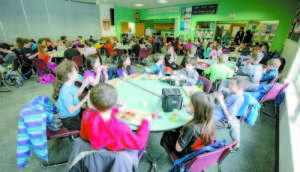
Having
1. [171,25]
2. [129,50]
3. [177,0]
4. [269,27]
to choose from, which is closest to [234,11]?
[269,27]

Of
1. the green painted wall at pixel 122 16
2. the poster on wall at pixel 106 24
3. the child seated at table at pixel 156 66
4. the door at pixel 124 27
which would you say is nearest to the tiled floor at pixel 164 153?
the child seated at table at pixel 156 66

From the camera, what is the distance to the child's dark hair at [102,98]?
111cm

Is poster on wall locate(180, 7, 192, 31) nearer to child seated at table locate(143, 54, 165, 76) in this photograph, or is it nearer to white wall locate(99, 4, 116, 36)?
white wall locate(99, 4, 116, 36)

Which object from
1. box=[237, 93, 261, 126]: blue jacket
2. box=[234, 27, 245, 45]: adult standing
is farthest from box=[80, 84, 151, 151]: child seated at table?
box=[234, 27, 245, 45]: adult standing

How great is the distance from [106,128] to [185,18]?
1082cm

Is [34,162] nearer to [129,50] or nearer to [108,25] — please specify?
[129,50]

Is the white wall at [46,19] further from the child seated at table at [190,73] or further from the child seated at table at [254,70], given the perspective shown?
the child seated at table at [254,70]

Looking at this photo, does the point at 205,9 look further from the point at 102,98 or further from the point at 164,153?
the point at 102,98

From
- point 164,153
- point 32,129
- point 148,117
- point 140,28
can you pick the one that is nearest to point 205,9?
point 140,28

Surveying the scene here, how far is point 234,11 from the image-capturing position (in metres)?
7.75

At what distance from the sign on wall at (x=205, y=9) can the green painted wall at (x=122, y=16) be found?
6154 mm

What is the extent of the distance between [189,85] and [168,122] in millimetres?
1161

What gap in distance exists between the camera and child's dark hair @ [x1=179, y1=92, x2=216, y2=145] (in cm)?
127

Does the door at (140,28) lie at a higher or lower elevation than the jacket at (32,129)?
higher
